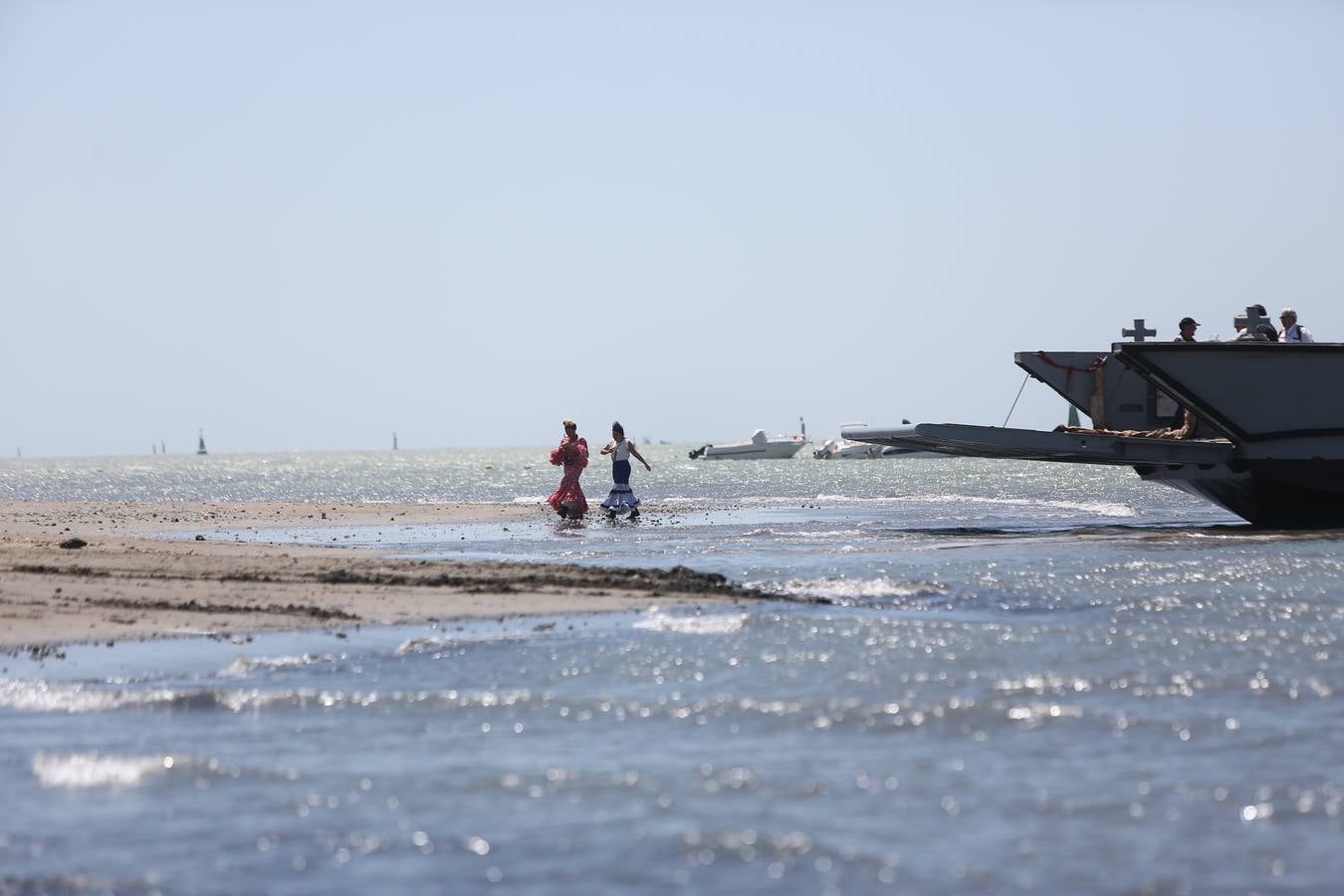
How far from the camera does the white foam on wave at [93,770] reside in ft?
24.2

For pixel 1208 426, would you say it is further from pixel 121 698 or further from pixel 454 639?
pixel 121 698

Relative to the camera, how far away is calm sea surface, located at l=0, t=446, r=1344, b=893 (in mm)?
6094

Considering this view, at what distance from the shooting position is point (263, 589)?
14.2 meters

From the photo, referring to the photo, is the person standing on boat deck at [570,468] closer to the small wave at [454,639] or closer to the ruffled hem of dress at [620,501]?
the ruffled hem of dress at [620,501]

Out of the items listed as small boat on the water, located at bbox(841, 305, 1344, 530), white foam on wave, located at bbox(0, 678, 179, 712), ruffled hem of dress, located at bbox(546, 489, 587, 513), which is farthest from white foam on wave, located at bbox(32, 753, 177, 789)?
ruffled hem of dress, located at bbox(546, 489, 587, 513)

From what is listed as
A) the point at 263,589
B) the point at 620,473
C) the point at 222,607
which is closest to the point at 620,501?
the point at 620,473

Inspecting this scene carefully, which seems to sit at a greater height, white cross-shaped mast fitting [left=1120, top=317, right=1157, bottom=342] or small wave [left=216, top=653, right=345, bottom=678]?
white cross-shaped mast fitting [left=1120, top=317, right=1157, bottom=342]

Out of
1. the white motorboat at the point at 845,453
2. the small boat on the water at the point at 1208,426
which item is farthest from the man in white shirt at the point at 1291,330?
the white motorboat at the point at 845,453

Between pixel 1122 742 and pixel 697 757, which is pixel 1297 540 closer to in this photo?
pixel 1122 742

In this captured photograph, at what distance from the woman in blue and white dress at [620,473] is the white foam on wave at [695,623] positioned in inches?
501

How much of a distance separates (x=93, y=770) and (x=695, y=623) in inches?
222

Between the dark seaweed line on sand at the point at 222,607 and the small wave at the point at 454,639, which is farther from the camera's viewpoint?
the dark seaweed line on sand at the point at 222,607

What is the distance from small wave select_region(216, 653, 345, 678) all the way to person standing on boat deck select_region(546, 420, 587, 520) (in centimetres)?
1542

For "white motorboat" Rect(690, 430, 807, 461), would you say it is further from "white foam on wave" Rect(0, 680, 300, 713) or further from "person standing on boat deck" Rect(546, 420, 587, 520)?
"white foam on wave" Rect(0, 680, 300, 713)
